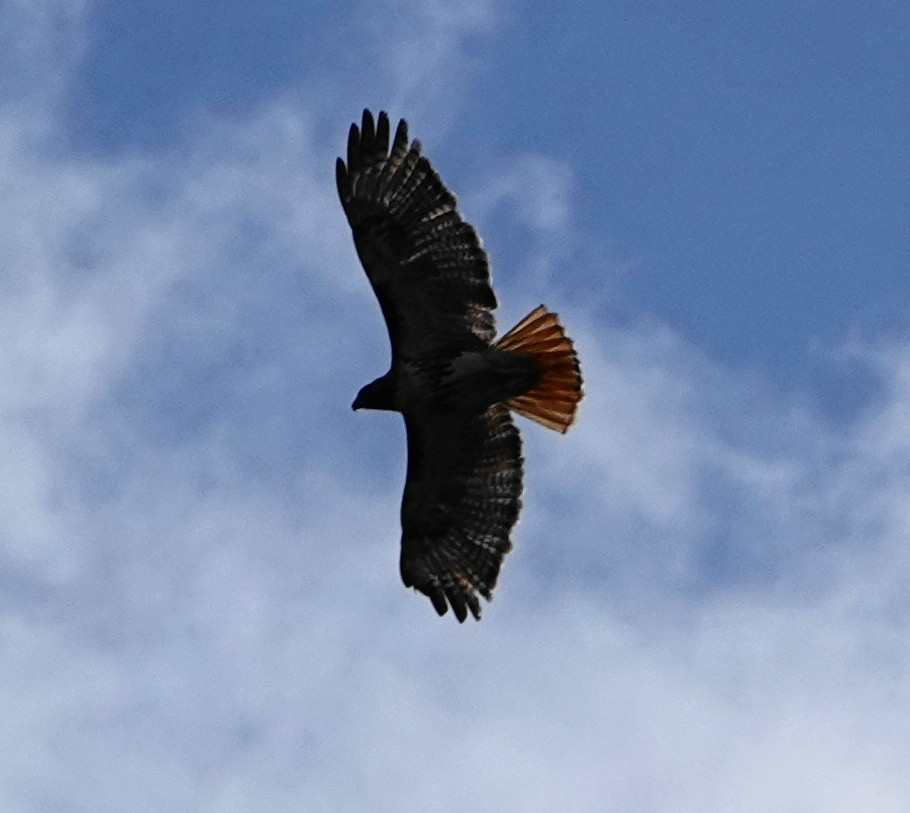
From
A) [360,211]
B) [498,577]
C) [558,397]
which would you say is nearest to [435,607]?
[498,577]

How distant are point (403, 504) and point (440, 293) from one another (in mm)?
1963

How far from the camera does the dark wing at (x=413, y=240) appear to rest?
61.1 feet

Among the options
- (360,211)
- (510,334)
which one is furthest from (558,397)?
(360,211)

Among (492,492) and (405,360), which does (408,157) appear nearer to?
(405,360)

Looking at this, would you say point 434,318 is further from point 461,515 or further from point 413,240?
point 461,515

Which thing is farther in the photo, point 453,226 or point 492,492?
point 492,492

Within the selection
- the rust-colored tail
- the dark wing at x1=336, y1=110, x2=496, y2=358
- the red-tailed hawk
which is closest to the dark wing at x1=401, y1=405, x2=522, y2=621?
the red-tailed hawk

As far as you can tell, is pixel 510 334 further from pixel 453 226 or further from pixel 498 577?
pixel 498 577

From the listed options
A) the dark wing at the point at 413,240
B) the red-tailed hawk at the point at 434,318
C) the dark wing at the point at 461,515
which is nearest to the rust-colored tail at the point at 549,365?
the red-tailed hawk at the point at 434,318

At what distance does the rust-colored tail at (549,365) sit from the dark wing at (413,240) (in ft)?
0.99

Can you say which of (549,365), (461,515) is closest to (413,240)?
(549,365)

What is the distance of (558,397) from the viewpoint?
746 inches

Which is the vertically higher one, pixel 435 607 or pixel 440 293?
pixel 440 293

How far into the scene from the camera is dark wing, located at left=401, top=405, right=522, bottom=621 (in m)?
19.7
